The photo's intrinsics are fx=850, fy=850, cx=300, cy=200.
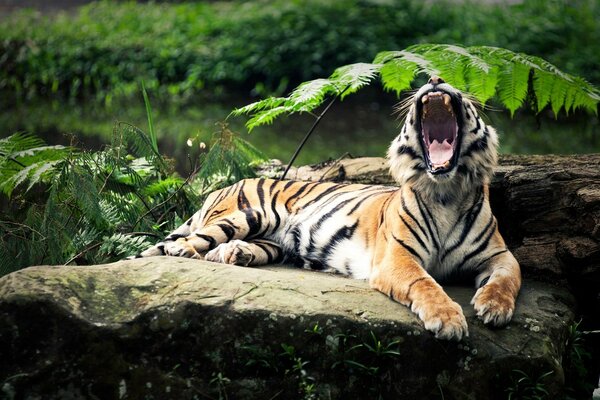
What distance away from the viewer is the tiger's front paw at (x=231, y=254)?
5164mm

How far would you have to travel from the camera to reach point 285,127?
1304 centimetres

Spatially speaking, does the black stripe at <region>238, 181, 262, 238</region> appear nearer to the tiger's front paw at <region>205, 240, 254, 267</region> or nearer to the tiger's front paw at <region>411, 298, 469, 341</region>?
the tiger's front paw at <region>205, 240, 254, 267</region>

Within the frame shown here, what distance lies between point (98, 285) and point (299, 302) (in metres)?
0.99

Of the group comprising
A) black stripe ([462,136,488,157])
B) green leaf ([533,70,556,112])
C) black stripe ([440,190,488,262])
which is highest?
green leaf ([533,70,556,112])

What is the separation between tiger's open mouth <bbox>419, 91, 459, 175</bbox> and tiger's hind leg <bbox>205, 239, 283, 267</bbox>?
1271 millimetres

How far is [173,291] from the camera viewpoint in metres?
4.18

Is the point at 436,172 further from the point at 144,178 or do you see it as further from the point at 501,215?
the point at 144,178

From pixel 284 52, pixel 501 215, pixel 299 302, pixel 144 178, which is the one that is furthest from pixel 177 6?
pixel 299 302

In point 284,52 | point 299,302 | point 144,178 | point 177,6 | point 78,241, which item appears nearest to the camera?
point 299,302

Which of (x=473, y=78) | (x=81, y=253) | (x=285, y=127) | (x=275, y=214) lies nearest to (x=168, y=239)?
(x=81, y=253)

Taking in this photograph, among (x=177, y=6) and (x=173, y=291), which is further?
(x=177, y=6)

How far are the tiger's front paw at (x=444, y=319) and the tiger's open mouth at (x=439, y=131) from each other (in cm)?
86

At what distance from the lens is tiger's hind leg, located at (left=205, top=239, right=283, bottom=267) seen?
5168 millimetres

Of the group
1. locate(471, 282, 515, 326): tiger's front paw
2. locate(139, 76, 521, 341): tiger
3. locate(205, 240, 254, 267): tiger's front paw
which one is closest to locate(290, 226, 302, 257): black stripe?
locate(139, 76, 521, 341): tiger
